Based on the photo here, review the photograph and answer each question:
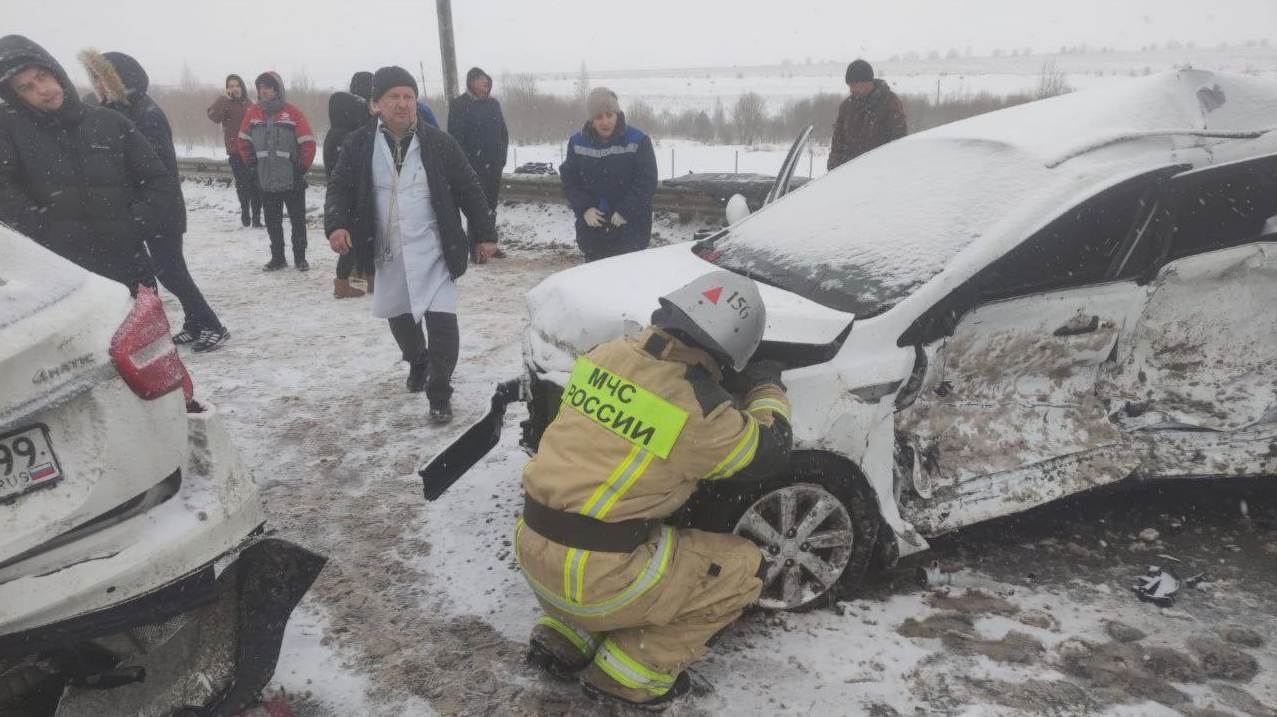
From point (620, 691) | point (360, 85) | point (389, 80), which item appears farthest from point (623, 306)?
point (360, 85)

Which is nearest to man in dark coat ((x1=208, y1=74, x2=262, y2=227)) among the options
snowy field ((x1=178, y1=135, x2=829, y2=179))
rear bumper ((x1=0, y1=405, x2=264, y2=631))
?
snowy field ((x1=178, y1=135, x2=829, y2=179))

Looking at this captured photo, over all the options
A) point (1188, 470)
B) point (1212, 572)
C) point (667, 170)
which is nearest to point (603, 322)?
point (1188, 470)

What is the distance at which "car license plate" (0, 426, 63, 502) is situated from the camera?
60.5 inches

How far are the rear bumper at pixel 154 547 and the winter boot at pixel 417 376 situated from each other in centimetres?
268

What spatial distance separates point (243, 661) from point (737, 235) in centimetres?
257

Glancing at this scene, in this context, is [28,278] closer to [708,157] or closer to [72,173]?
[72,173]

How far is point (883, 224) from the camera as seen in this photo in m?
3.06

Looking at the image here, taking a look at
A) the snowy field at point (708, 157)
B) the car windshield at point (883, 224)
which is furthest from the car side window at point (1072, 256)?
the snowy field at point (708, 157)

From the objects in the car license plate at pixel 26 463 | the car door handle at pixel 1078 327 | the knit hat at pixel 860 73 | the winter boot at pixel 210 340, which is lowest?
the winter boot at pixel 210 340

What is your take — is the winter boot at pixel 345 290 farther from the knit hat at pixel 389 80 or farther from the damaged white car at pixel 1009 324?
the damaged white car at pixel 1009 324

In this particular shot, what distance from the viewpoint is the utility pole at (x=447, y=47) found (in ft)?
34.5

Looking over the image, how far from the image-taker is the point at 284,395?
4781mm

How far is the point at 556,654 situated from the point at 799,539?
0.87 meters

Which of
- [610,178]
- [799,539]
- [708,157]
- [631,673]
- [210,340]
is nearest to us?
[631,673]
